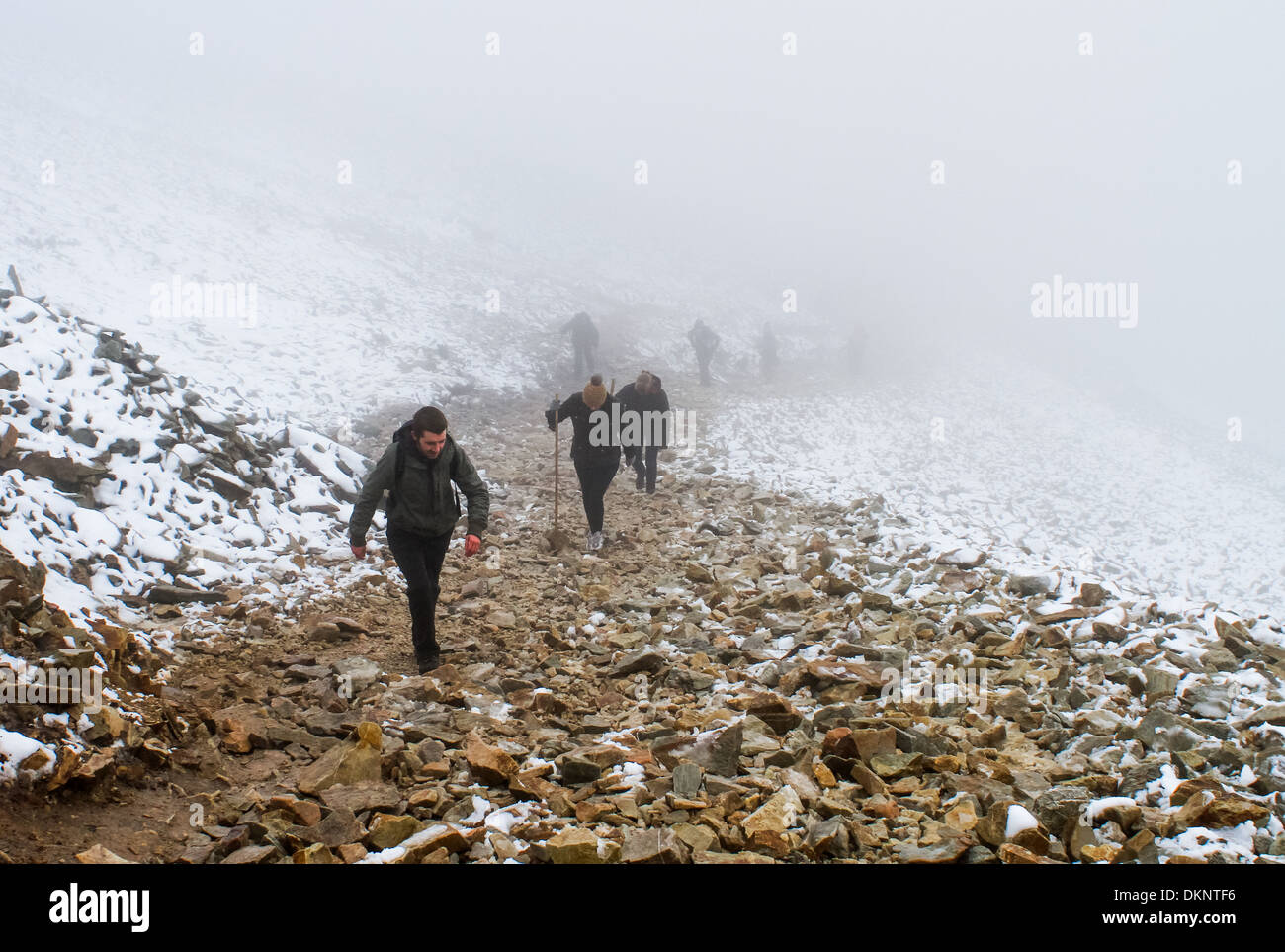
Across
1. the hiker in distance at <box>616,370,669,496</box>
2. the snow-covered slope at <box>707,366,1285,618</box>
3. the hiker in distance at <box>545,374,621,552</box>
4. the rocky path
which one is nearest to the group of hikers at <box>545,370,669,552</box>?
the hiker in distance at <box>545,374,621,552</box>

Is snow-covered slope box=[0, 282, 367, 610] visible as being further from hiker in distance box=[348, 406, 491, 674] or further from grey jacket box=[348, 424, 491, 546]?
hiker in distance box=[348, 406, 491, 674]

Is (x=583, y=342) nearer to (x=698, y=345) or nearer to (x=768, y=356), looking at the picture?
(x=698, y=345)

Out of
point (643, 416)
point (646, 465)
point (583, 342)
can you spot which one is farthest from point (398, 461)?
point (583, 342)

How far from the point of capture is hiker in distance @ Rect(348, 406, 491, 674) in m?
5.96

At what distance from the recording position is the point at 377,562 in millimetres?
8570

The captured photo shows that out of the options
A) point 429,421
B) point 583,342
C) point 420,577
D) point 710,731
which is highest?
point 583,342

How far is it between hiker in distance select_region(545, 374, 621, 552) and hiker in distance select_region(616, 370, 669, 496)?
25.1 inches

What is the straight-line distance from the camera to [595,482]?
9.81 m

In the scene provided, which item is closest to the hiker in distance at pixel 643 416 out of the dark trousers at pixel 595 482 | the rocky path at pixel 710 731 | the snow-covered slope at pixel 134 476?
the dark trousers at pixel 595 482

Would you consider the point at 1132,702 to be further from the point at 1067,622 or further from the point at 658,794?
the point at 658,794

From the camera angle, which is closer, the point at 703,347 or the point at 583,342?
the point at 583,342

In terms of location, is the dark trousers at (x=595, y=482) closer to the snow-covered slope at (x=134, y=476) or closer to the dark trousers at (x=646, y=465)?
the dark trousers at (x=646, y=465)

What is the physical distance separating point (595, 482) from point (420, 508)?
3988mm
